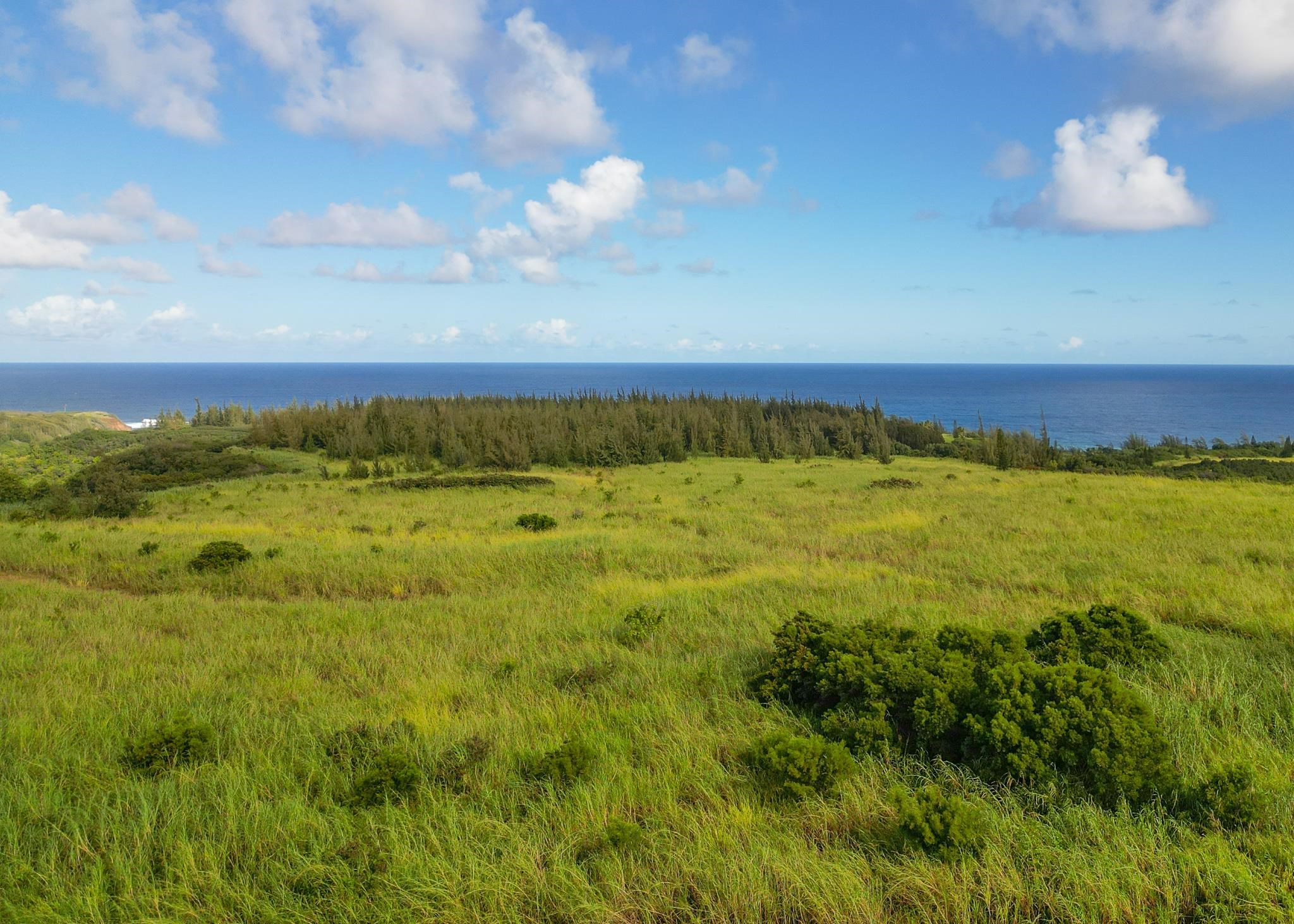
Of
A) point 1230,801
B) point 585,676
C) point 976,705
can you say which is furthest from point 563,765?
point 1230,801

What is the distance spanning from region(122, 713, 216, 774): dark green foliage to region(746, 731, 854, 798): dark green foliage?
4.56 m

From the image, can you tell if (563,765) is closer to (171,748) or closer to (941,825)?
(941,825)

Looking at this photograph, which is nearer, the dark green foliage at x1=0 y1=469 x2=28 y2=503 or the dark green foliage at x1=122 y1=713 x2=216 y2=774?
the dark green foliage at x1=122 y1=713 x2=216 y2=774

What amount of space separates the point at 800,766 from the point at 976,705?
1605 mm

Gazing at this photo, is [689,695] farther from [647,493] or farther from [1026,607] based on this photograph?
[647,493]

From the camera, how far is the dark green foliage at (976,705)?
14.8ft

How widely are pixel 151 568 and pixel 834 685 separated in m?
14.3

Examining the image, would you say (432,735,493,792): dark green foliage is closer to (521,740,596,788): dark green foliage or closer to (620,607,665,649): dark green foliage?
(521,740,596,788): dark green foliage

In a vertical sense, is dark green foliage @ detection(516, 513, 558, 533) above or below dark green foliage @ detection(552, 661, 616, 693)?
below

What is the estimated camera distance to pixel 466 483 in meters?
30.5

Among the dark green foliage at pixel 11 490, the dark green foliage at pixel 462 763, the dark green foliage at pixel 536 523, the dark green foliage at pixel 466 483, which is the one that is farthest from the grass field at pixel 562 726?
the dark green foliage at pixel 11 490

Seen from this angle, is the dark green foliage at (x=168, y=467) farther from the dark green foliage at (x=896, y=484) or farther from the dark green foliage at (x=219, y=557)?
the dark green foliage at (x=896, y=484)

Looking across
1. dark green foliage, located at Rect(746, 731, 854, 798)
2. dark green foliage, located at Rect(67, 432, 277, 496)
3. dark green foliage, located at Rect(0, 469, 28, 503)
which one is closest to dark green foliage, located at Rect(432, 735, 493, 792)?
dark green foliage, located at Rect(746, 731, 854, 798)

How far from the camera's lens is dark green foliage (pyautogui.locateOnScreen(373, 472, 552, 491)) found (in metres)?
30.0
